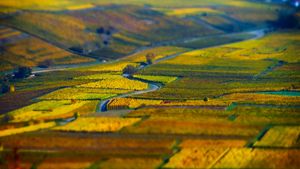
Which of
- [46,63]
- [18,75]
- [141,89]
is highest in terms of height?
[18,75]

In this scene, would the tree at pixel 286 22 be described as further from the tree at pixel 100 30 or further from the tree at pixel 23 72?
the tree at pixel 23 72

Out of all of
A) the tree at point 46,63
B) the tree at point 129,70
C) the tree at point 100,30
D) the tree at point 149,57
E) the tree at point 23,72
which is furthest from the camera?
the tree at point 100,30

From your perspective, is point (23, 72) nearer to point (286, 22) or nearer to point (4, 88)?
point (4, 88)

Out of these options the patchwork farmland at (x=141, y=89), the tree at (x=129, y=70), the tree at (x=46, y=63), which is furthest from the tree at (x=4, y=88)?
the tree at (x=129, y=70)

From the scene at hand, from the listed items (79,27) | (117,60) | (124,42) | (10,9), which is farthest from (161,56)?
(10,9)

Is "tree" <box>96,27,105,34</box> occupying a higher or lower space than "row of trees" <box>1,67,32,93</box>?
higher

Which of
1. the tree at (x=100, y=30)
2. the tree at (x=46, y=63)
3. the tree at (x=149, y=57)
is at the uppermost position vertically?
the tree at (x=100, y=30)

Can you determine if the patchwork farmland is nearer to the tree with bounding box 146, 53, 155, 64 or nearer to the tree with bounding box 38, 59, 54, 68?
the tree with bounding box 38, 59, 54, 68

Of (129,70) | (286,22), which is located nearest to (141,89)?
(129,70)

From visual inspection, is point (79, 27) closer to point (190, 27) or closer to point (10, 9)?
point (10, 9)

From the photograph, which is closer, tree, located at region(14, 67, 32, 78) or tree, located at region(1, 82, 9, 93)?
tree, located at region(1, 82, 9, 93)

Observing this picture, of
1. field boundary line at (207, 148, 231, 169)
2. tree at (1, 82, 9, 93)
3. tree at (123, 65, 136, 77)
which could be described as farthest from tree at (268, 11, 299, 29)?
field boundary line at (207, 148, 231, 169)
